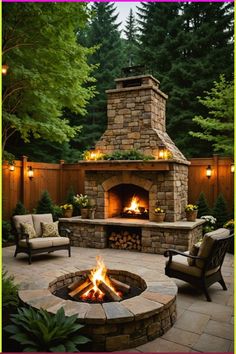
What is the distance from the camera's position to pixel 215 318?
3.82 meters

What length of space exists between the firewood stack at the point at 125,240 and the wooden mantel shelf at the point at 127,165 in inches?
67.4

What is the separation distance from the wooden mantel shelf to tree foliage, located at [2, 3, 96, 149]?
102cm

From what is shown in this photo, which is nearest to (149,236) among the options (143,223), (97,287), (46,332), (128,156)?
(143,223)

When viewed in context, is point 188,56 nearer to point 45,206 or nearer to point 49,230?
point 45,206

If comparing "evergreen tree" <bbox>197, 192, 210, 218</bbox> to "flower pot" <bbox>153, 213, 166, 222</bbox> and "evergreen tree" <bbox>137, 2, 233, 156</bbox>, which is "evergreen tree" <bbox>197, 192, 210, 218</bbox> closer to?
"flower pot" <bbox>153, 213, 166, 222</bbox>

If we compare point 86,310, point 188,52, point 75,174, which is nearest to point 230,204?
point 75,174

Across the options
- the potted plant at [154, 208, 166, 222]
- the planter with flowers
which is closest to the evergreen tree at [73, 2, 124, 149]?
the potted plant at [154, 208, 166, 222]

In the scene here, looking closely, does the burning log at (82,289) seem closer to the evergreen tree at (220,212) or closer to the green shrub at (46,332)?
the green shrub at (46,332)

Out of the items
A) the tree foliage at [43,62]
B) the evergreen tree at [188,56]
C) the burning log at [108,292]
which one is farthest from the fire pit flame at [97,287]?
the evergreen tree at [188,56]

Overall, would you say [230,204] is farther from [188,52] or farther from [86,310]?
[188,52]

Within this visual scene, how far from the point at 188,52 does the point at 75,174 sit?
8.05 m

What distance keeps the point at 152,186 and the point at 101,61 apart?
1045 cm

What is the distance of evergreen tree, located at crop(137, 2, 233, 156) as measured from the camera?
12.7 m

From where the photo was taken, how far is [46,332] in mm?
2801
